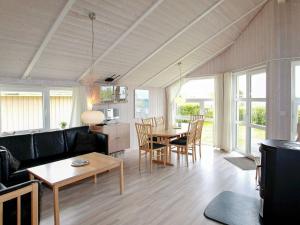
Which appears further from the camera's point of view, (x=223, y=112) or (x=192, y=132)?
(x=223, y=112)

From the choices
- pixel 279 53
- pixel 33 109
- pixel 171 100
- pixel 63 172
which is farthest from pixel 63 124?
pixel 279 53

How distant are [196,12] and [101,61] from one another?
7.11 ft

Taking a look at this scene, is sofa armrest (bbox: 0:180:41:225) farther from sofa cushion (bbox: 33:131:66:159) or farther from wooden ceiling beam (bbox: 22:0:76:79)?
wooden ceiling beam (bbox: 22:0:76:79)

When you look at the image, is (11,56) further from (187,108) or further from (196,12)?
(187,108)

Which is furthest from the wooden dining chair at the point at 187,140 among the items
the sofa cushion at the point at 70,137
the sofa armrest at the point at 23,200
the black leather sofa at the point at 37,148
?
the sofa armrest at the point at 23,200

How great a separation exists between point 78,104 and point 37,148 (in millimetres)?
1507

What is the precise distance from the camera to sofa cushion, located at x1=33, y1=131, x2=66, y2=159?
12.6ft

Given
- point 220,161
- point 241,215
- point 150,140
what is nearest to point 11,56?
point 150,140

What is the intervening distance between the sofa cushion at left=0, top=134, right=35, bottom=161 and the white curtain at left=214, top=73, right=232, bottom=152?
4.81m

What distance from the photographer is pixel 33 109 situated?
438cm

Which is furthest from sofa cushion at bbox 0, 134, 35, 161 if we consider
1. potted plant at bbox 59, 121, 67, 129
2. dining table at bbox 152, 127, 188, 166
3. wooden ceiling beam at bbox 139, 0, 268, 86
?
wooden ceiling beam at bbox 139, 0, 268, 86

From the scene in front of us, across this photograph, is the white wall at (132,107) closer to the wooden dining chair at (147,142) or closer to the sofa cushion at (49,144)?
the sofa cushion at (49,144)

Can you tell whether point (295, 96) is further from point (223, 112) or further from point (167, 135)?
point (167, 135)

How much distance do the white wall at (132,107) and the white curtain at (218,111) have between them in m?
2.00
